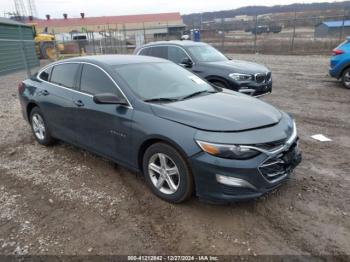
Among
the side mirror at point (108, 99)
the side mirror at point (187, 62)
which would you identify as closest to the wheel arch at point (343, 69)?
the side mirror at point (187, 62)

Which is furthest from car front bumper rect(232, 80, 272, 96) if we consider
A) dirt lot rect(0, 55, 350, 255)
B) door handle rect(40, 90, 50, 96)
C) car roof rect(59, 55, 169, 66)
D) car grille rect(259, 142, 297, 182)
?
door handle rect(40, 90, 50, 96)

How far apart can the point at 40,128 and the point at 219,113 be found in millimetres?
3499

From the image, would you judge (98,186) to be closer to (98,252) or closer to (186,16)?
(98,252)

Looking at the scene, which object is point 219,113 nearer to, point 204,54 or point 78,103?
point 78,103

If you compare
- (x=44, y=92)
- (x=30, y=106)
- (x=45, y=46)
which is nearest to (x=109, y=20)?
(x=45, y=46)

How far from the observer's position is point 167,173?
11.4 feet

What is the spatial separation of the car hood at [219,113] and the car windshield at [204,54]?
169 inches

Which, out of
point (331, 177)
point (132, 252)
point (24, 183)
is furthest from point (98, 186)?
point (331, 177)

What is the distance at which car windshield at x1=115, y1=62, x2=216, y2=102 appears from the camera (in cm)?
391

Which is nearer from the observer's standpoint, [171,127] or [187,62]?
[171,127]

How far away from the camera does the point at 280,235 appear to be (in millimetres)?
3012

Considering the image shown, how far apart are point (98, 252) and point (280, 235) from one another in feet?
5.68

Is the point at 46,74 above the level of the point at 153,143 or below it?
above

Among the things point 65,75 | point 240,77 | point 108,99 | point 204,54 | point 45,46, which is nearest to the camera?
point 108,99
